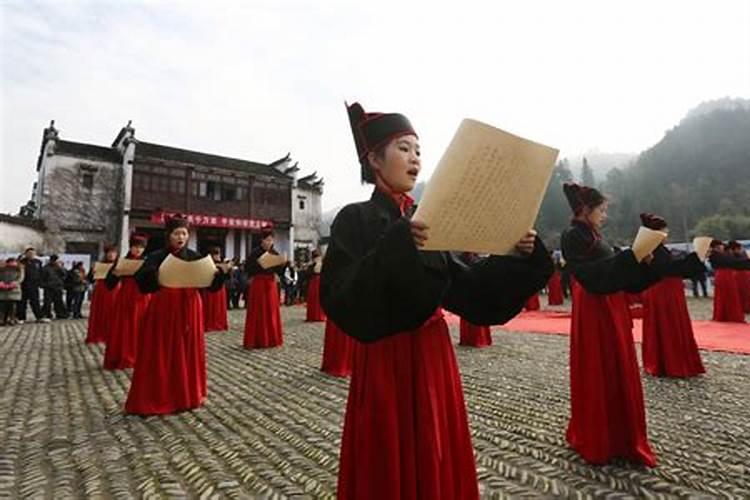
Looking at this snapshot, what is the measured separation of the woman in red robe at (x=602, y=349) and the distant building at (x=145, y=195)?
65.1ft

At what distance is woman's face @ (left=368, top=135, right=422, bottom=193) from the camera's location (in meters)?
1.74

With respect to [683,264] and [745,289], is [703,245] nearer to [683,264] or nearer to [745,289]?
[683,264]

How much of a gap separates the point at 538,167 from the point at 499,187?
20 centimetres

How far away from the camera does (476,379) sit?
532 centimetres

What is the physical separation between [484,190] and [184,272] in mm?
3673

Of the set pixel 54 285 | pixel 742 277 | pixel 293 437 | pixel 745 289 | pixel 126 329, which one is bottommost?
pixel 293 437

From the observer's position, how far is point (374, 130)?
180 centimetres

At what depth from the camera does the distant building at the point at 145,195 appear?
73.7ft

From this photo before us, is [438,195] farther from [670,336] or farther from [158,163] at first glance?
[158,163]

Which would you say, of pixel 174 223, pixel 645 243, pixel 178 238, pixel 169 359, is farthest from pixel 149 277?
pixel 645 243

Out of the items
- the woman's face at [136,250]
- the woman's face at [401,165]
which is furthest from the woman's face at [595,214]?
the woman's face at [136,250]

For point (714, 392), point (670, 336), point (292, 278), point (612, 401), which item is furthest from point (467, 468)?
point (292, 278)

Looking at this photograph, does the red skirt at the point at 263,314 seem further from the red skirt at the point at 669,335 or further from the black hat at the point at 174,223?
the red skirt at the point at 669,335

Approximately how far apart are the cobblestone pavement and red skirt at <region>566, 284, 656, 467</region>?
131mm
